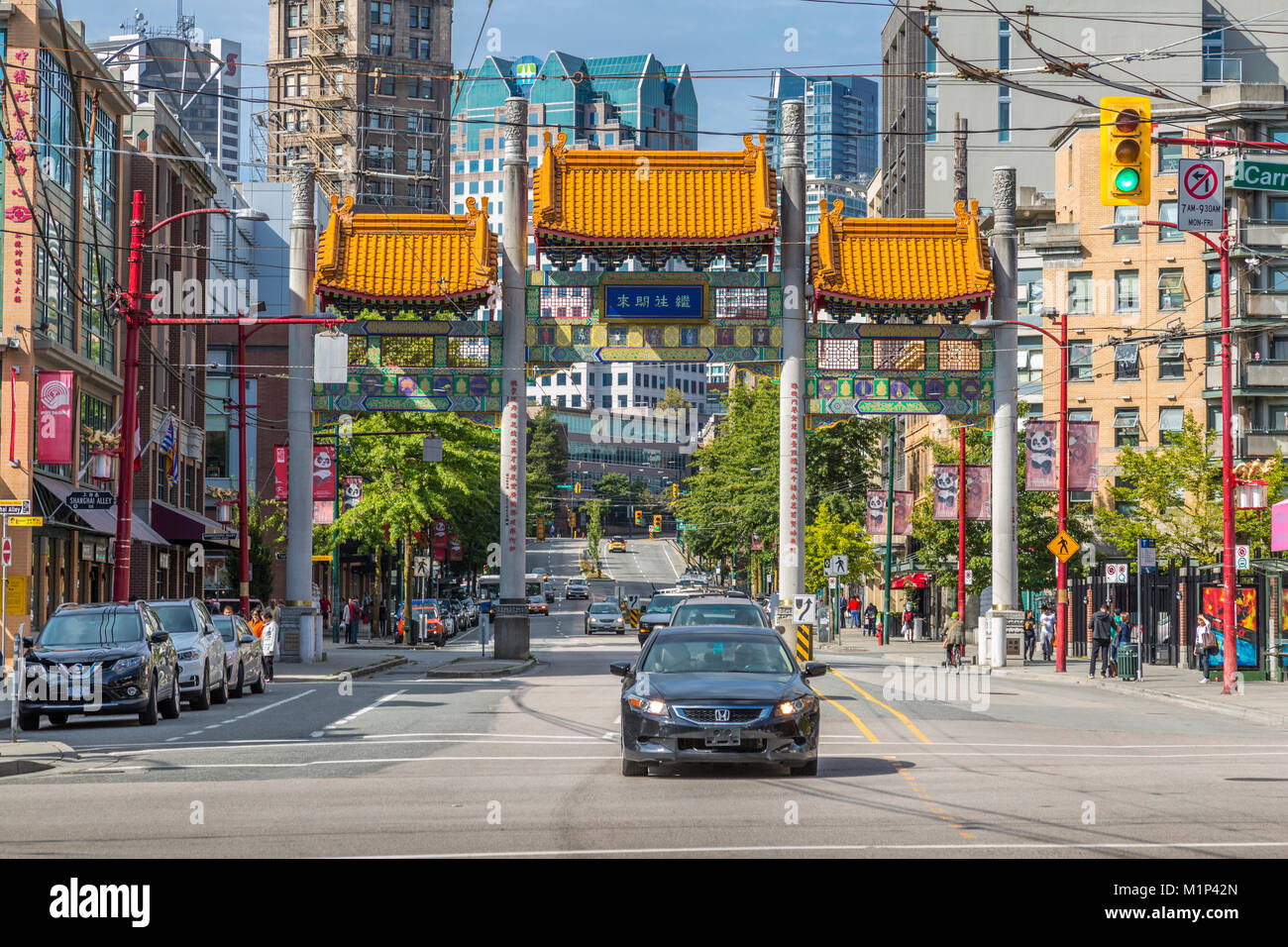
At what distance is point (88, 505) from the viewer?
30.7 m

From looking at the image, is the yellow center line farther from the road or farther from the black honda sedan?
the black honda sedan

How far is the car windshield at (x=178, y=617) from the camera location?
2855 cm

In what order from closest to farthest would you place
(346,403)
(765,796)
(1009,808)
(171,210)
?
(1009,808)
(765,796)
(346,403)
(171,210)

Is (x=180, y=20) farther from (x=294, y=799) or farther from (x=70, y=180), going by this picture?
(x=294, y=799)

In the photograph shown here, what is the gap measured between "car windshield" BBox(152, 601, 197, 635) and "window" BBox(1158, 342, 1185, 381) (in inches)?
2119

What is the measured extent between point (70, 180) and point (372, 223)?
27.0 feet

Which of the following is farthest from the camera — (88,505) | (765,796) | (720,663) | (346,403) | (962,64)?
(346,403)

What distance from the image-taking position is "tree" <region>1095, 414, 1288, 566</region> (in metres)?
60.7

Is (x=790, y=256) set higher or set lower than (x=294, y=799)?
higher

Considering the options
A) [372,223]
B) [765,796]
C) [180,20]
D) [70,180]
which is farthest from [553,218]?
[180,20]

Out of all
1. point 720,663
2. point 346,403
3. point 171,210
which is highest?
point 171,210

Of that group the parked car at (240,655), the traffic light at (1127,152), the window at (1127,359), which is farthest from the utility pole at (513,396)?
the traffic light at (1127,152)

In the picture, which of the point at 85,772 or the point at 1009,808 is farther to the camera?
the point at 85,772

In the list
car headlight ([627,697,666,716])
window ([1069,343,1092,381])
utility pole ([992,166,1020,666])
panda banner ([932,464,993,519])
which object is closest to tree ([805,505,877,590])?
window ([1069,343,1092,381])
